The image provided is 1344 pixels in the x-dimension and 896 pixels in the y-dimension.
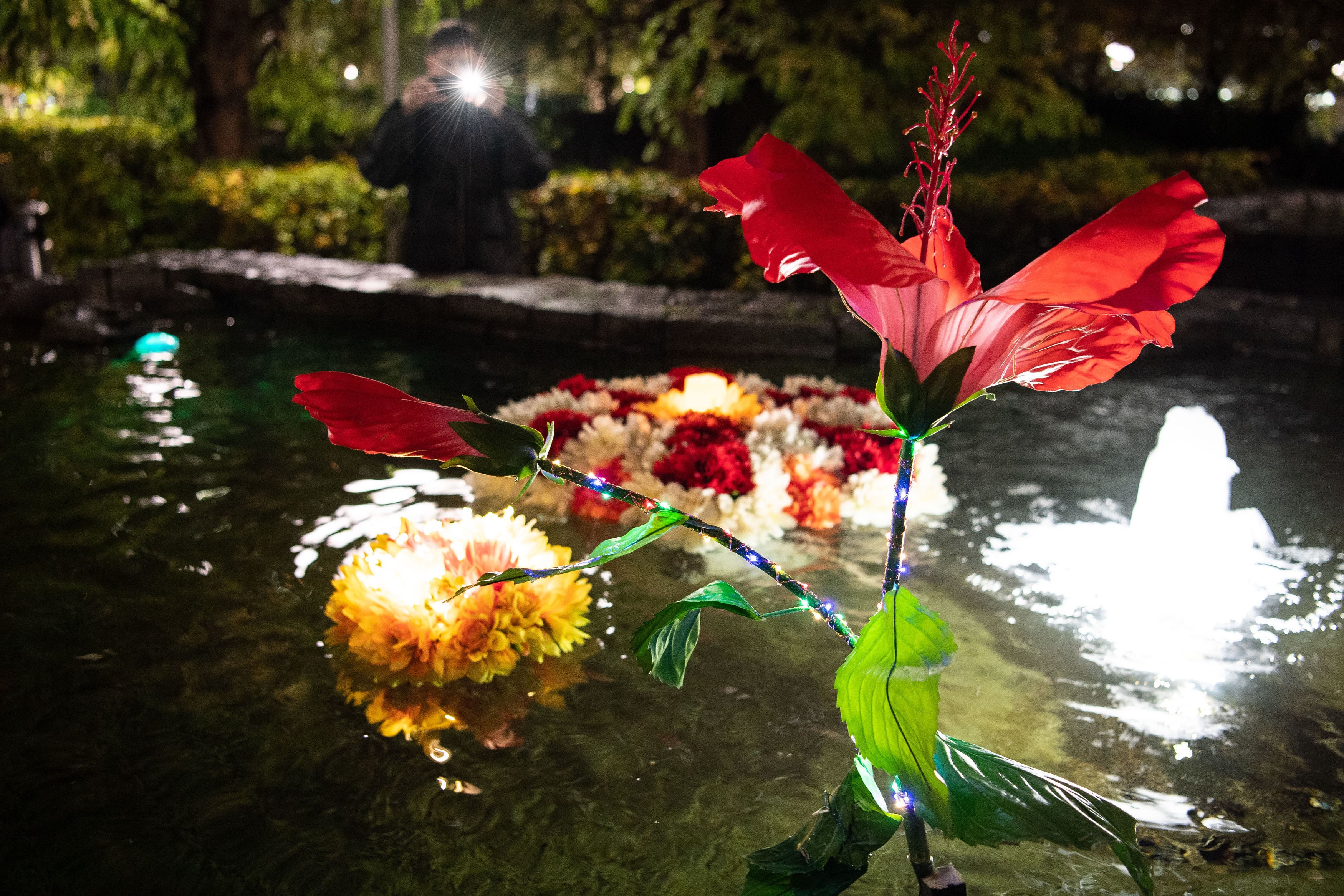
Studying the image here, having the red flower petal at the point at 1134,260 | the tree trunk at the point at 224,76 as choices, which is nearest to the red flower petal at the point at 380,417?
the red flower petal at the point at 1134,260

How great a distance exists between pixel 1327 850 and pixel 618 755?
1.60 meters

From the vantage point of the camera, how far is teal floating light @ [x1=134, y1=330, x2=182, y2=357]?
25.1 feet

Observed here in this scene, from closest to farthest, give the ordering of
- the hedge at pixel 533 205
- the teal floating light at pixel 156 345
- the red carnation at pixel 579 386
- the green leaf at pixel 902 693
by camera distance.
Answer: the green leaf at pixel 902 693
the red carnation at pixel 579 386
the teal floating light at pixel 156 345
the hedge at pixel 533 205

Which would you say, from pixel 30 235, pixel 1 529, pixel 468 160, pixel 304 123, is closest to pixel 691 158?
pixel 468 160

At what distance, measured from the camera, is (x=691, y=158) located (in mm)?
14398

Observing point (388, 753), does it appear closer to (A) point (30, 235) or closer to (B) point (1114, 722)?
(B) point (1114, 722)

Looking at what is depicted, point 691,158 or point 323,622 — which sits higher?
point 691,158

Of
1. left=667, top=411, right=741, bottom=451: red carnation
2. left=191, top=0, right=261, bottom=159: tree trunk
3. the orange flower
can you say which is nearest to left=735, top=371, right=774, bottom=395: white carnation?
left=667, top=411, right=741, bottom=451: red carnation

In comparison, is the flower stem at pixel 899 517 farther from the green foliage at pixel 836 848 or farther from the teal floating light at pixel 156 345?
the teal floating light at pixel 156 345

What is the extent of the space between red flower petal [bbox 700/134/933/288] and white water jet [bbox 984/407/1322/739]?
6.76 feet

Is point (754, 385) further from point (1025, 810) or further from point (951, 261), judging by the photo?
point (1025, 810)

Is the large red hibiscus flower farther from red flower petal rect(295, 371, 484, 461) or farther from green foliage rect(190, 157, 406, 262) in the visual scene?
green foliage rect(190, 157, 406, 262)

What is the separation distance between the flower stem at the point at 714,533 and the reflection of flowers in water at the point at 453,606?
1.24 meters

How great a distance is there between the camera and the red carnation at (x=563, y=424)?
4109mm
